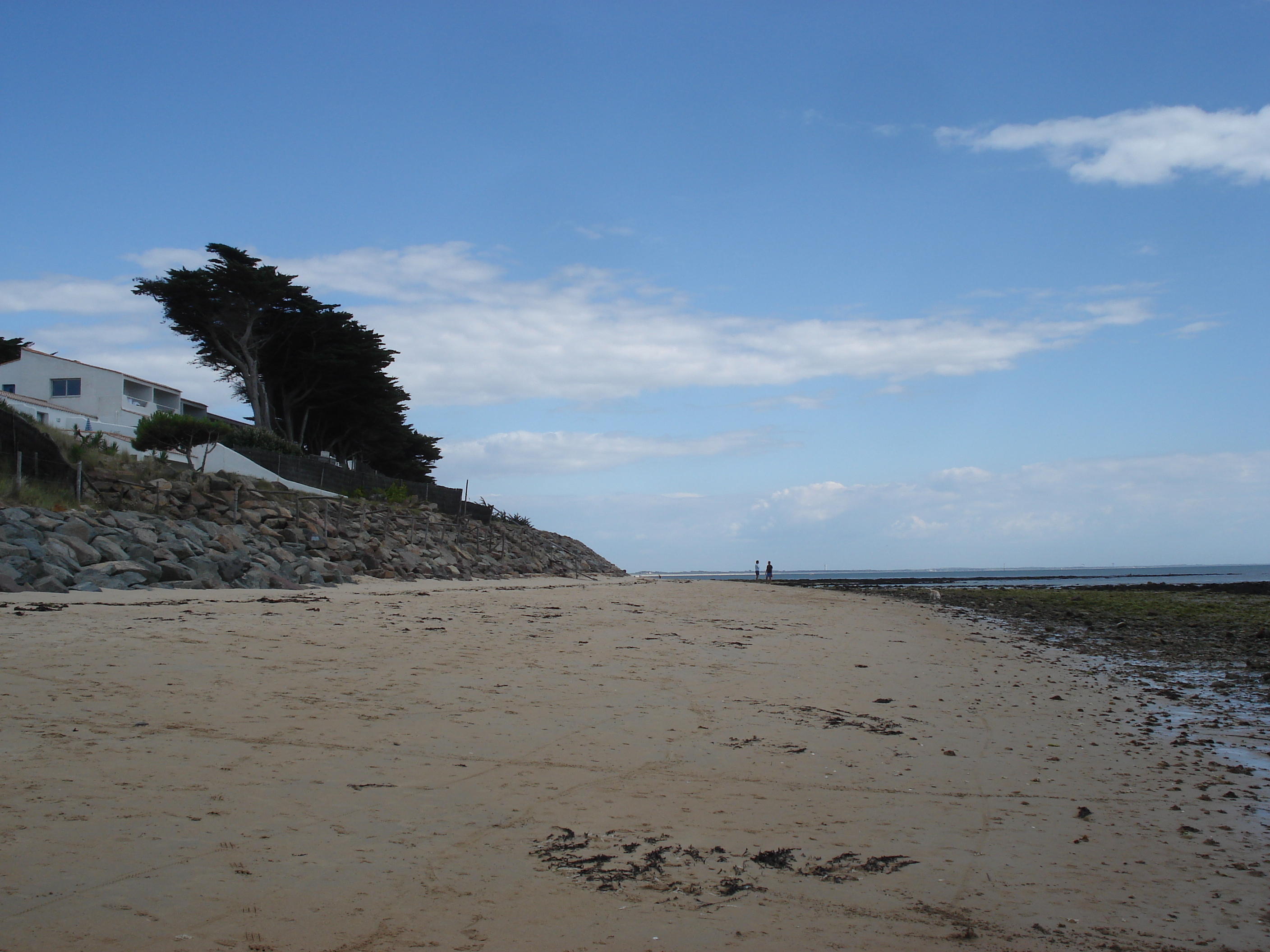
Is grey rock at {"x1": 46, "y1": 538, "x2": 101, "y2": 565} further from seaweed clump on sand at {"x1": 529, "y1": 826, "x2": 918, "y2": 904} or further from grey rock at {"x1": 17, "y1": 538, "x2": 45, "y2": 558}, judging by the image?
seaweed clump on sand at {"x1": 529, "y1": 826, "x2": 918, "y2": 904}

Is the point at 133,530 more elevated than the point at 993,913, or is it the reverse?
the point at 133,530

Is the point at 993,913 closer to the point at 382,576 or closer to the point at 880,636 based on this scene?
the point at 880,636

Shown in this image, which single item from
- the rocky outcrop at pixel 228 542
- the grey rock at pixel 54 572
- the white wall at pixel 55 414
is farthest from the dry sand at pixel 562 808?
the white wall at pixel 55 414

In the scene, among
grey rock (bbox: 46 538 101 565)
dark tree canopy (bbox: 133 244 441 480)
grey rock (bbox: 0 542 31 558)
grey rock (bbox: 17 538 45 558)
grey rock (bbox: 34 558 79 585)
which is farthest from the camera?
dark tree canopy (bbox: 133 244 441 480)

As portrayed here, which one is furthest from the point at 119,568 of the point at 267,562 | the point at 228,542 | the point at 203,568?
the point at 228,542

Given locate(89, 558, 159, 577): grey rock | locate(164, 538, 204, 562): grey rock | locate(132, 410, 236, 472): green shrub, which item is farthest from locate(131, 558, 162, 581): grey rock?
locate(132, 410, 236, 472): green shrub

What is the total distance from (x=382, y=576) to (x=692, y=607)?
8195 millimetres

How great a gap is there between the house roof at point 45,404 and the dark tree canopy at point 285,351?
30.1ft

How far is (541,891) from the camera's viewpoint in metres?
3.20

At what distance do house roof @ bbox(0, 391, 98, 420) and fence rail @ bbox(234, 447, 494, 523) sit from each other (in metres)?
16.6

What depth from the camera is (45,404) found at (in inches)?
1609

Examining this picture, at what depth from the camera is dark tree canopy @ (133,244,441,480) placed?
35.1 metres

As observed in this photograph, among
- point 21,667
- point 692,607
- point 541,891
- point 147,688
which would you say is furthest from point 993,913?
point 692,607

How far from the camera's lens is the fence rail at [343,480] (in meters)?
28.8
